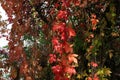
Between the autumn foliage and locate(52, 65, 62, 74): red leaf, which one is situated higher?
the autumn foliage

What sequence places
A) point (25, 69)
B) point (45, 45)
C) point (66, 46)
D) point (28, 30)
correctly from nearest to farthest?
point (66, 46), point (25, 69), point (28, 30), point (45, 45)

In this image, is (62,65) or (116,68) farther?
(116,68)

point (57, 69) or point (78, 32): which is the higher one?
point (78, 32)

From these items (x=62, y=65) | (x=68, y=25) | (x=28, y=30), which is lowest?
(x=62, y=65)

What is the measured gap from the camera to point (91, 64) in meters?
3.32

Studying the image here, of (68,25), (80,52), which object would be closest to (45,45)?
(80,52)

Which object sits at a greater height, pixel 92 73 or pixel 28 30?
pixel 28 30

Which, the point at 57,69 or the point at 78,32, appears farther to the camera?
the point at 78,32

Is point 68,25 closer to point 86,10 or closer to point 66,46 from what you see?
point 66,46

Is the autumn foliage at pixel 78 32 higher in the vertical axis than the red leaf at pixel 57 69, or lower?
higher

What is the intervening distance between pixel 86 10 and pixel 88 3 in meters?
0.08

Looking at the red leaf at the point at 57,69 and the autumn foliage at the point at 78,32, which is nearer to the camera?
the red leaf at the point at 57,69

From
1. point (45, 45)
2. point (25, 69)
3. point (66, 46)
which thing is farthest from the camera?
point (45, 45)

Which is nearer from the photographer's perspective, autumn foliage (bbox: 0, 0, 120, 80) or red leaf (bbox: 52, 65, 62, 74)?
red leaf (bbox: 52, 65, 62, 74)
